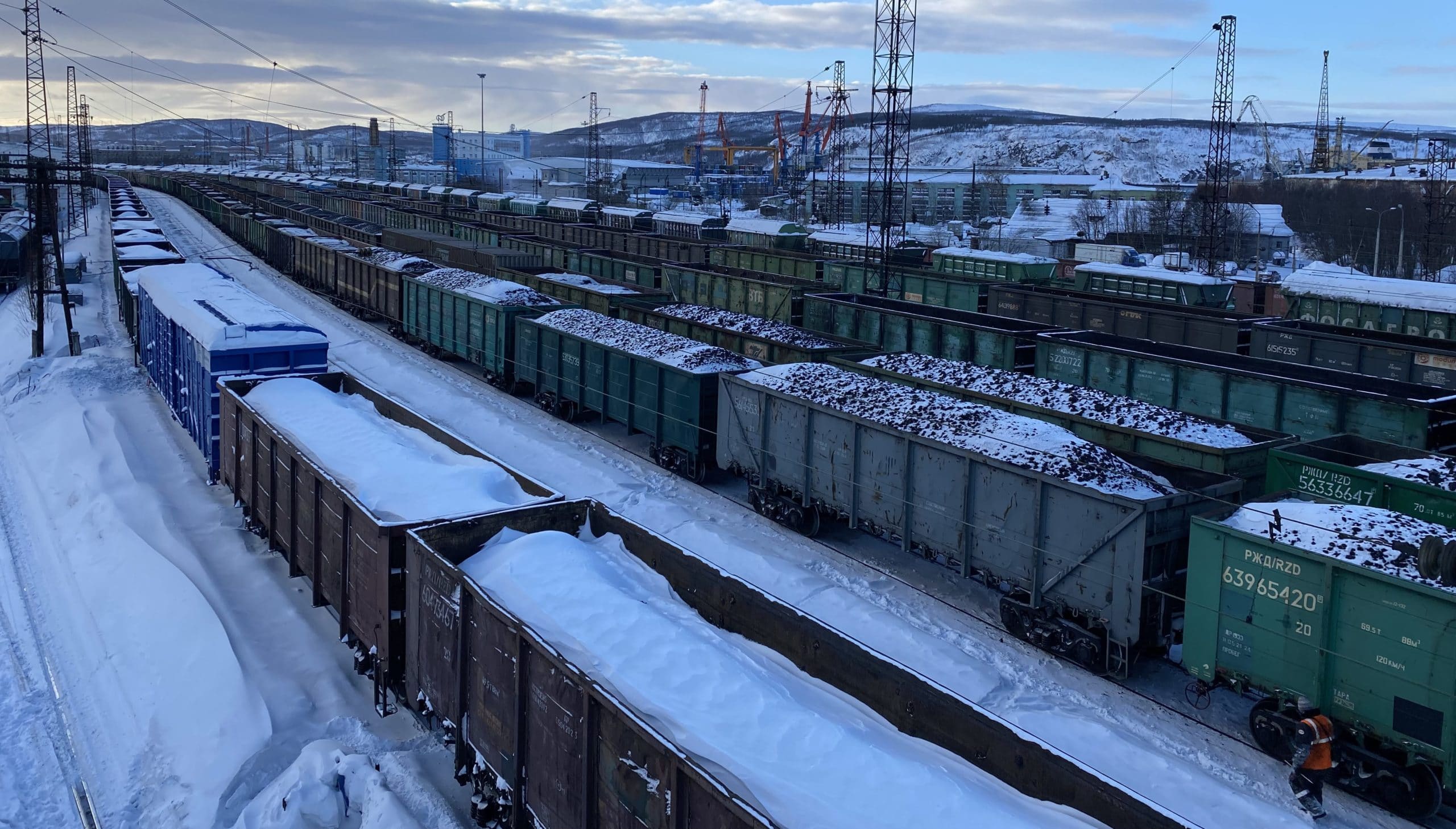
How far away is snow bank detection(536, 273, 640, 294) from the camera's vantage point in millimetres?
29492

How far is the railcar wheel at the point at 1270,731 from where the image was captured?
10227 mm

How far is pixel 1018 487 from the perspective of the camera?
41.5 ft

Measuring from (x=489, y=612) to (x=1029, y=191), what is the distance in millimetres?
116808

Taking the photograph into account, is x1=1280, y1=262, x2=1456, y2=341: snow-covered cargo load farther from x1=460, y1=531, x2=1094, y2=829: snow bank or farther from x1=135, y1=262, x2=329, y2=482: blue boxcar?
x1=135, y1=262, x2=329, y2=482: blue boxcar

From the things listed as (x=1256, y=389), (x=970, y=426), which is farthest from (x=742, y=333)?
(x=1256, y=389)

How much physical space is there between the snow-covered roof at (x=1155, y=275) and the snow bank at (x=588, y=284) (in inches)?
700

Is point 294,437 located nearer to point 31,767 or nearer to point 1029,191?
point 31,767

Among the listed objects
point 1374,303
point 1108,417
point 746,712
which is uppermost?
point 1374,303

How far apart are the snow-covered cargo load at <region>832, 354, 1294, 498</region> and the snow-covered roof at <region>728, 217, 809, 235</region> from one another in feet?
118

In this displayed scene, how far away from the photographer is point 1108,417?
15.5 metres

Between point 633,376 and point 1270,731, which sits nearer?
point 1270,731

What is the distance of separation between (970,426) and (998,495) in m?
1.35

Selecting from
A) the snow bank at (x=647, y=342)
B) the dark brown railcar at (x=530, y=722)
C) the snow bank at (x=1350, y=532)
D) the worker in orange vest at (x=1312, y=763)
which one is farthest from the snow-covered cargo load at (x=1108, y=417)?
the dark brown railcar at (x=530, y=722)

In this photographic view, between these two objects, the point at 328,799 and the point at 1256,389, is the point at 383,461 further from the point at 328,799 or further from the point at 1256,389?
the point at 1256,389
